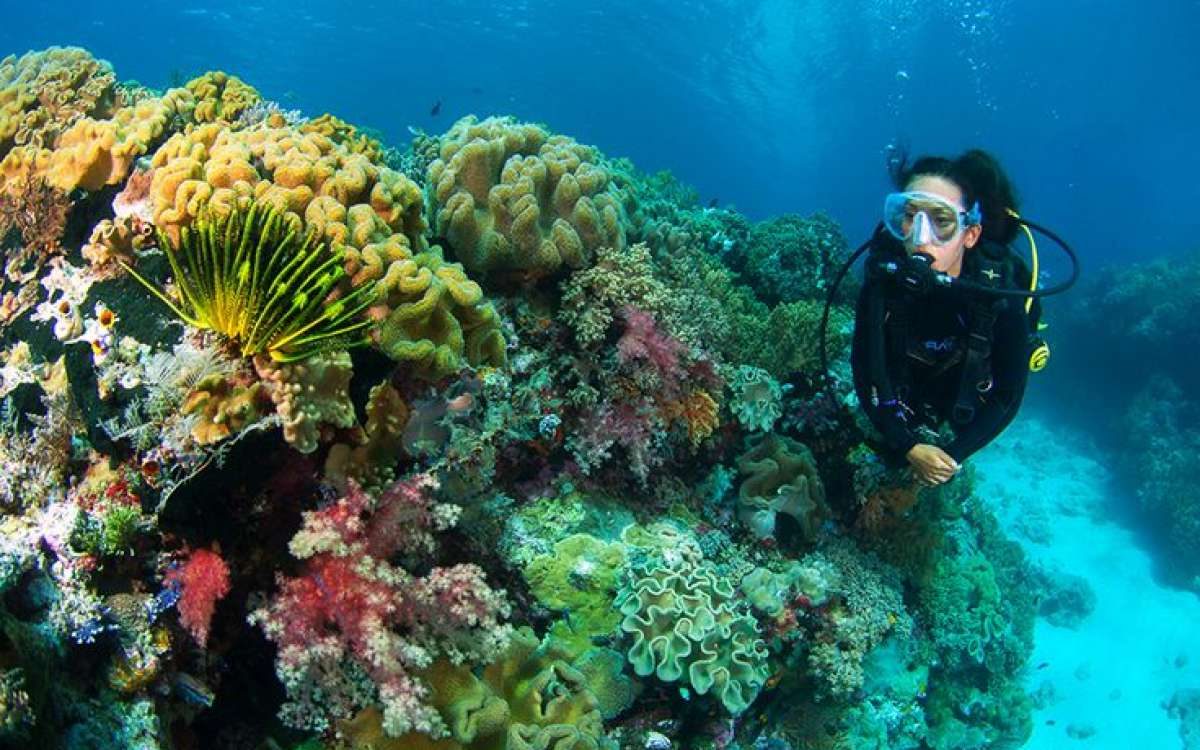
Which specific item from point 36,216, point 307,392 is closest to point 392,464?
point 307,392

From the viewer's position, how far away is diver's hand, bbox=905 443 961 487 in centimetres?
527

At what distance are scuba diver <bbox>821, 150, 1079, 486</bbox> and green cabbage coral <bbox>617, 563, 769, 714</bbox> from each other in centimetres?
214

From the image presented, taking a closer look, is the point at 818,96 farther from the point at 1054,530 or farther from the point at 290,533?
the point at 290,533

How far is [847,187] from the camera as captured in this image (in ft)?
338

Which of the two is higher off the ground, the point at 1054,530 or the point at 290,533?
the point at 290,533

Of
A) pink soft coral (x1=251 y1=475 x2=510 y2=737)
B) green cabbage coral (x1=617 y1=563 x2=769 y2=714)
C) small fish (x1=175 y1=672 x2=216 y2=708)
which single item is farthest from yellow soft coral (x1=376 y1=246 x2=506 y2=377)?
green cabbage coral (x1=617 y1=563 x2=769 y2=714)

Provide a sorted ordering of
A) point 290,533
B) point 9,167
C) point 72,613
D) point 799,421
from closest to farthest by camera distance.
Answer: point 72,613
point 290,533
point 9,167
point 799,421

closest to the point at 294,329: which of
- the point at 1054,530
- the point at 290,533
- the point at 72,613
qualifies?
the point at 290,533

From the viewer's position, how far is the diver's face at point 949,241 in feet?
17.5

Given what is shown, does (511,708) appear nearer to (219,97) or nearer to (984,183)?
(219,97)

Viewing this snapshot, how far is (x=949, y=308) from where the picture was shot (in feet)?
18.8

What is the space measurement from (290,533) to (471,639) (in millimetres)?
1038

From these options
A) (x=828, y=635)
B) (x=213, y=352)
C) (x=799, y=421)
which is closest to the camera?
(x=213, y=352)

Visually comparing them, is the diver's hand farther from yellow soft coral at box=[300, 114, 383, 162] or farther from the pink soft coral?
yellow soft coral at box=[300, 114, 383, 162]
